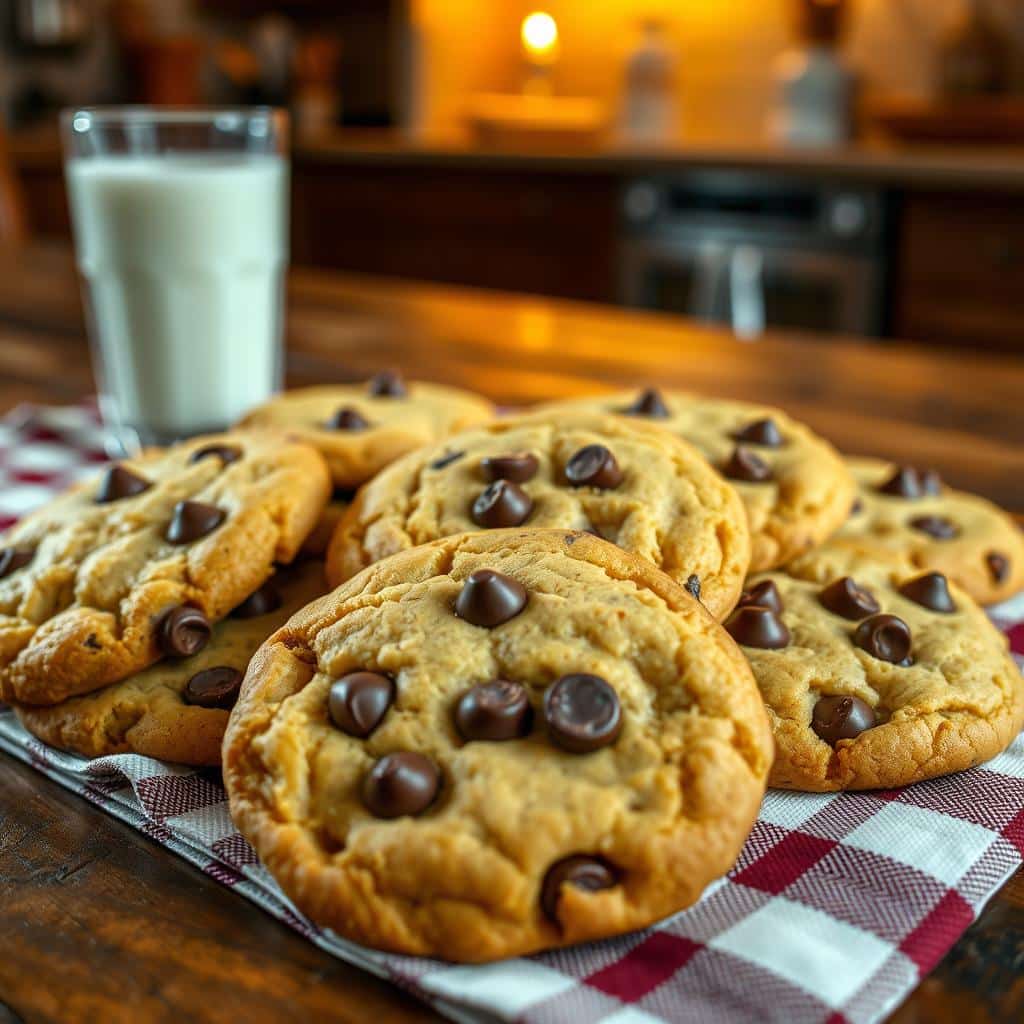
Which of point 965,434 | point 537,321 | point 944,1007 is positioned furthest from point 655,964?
point 537,321

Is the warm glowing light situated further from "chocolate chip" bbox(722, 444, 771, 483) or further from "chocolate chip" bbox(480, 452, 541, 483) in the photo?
"chocolate chip" bbox(480, 452, 541, 483)

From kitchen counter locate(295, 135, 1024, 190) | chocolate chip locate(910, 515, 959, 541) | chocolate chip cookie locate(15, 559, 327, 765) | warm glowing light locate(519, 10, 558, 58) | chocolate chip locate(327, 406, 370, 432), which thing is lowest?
chocolate chip cookie locate(15, 559, 327, 765)

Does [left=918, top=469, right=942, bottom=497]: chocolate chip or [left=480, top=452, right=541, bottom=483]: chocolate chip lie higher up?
[left=480, top=452, right=541, bottom=483]: chocolate chip

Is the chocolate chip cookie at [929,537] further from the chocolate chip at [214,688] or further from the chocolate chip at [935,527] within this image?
the chocolate chip at [214,688]

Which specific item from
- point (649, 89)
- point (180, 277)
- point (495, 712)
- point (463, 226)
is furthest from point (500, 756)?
point (649, 89)

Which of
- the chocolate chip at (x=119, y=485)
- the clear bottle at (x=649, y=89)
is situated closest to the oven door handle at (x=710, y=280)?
the clear bottle at (x=649, y=89)

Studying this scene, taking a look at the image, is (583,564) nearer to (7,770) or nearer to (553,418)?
(553,418)

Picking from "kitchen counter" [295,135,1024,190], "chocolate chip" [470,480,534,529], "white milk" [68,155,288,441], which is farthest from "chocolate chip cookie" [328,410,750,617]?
"kitchen counter" [295,135,1024,190]
